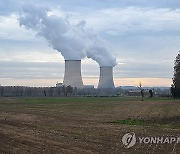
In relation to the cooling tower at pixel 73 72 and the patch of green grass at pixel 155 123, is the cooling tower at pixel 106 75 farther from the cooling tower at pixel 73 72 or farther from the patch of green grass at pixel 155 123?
the patch of green grass at pixel 155 123

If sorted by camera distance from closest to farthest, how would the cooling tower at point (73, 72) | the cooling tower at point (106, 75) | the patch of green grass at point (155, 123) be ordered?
the patch of green grass at point (155, 123), the cooling tower at point (73, 72), the cooling tower at point (106, 75)

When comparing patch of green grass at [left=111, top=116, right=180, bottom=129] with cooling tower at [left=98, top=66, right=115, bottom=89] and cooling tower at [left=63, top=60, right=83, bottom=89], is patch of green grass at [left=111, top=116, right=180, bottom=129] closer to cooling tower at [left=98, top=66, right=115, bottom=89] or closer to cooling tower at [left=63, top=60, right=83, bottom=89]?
cooling tower at [left=63, top=60, right=83, bottom=89]

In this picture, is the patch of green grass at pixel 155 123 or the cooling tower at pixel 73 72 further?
the cooling tower at pixel 73 72

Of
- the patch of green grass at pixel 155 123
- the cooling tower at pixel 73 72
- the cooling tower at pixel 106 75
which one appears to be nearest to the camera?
the patch of green grass at pixel 155 123

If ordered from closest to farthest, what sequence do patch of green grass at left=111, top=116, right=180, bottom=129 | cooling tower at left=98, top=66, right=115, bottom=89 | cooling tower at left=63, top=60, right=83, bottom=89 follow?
patch of green grass at left=111, top=116, right=180, bottom=129 → cooling tower at left=63, top=60, right=83, bottom=89 → cooling tower at left=98, top=66, right=115, bottom=89

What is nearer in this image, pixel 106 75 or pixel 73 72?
pixel 73 72

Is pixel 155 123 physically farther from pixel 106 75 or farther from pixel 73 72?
pixel 106 75

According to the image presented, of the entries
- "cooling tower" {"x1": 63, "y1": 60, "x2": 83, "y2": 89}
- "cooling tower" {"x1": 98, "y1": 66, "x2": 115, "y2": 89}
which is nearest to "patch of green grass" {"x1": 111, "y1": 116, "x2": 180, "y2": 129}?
"cooling tower" {"x1": 63, "y1": 60, "x2": 83, "y2": 89}

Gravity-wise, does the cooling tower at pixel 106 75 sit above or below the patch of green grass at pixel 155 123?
above

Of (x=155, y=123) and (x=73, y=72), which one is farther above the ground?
(x=73, y=72)

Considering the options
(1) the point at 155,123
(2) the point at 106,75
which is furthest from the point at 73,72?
(1) the point at 155,123

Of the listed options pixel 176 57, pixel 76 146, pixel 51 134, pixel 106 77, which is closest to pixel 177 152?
pixel 76 146

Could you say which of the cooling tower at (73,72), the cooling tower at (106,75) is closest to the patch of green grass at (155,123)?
the cooling tower at (73,72)

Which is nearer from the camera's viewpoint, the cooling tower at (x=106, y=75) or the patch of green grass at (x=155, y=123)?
the patch of green grass at (x=155, y=123)
